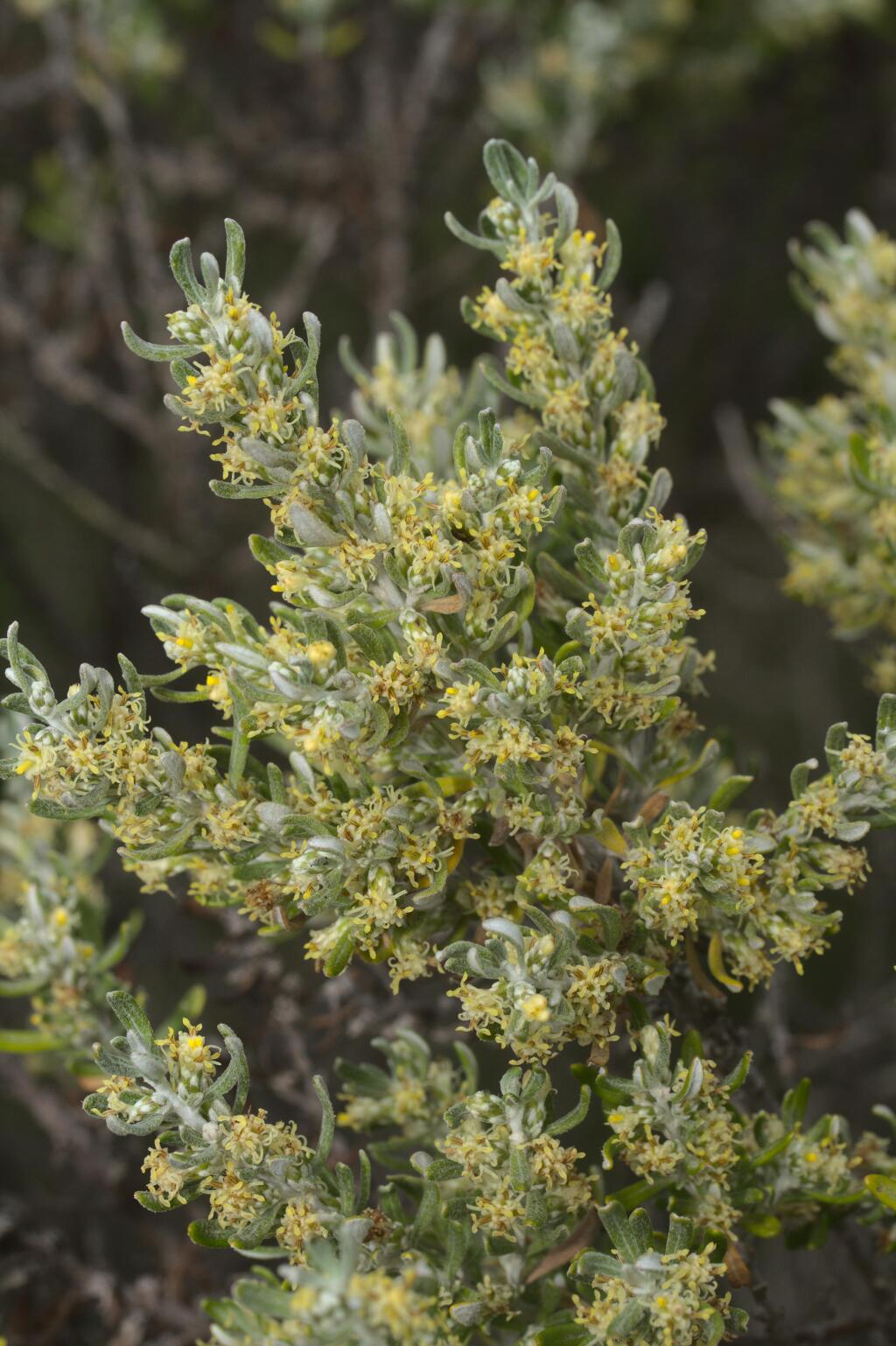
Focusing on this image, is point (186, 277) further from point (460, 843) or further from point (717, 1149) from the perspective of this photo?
point (717, 1149)

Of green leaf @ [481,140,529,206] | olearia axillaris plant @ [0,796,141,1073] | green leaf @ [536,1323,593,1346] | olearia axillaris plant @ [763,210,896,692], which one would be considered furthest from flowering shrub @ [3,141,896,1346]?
olearia axillaris plant @ [763,210,896,692]

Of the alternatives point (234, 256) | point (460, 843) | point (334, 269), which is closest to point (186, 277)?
point (234, 256)

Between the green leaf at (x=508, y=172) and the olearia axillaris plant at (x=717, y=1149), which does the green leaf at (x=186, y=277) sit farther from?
the olearia axillaris plant at (x=717, y=1149)

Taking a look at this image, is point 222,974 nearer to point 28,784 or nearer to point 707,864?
point 28,784

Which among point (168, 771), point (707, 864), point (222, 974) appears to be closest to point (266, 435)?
point (168, 771)

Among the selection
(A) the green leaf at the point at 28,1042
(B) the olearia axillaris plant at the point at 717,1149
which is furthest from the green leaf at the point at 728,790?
(A) the green leaf at the point at 28,1042

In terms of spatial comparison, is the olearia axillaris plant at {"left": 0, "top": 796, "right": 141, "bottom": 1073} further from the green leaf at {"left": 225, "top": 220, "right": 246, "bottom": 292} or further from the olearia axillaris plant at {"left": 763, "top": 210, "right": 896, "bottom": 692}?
the olearia axillaris plant at {"left": 763, "top": 210, "right": 896, "bottom": 692}
